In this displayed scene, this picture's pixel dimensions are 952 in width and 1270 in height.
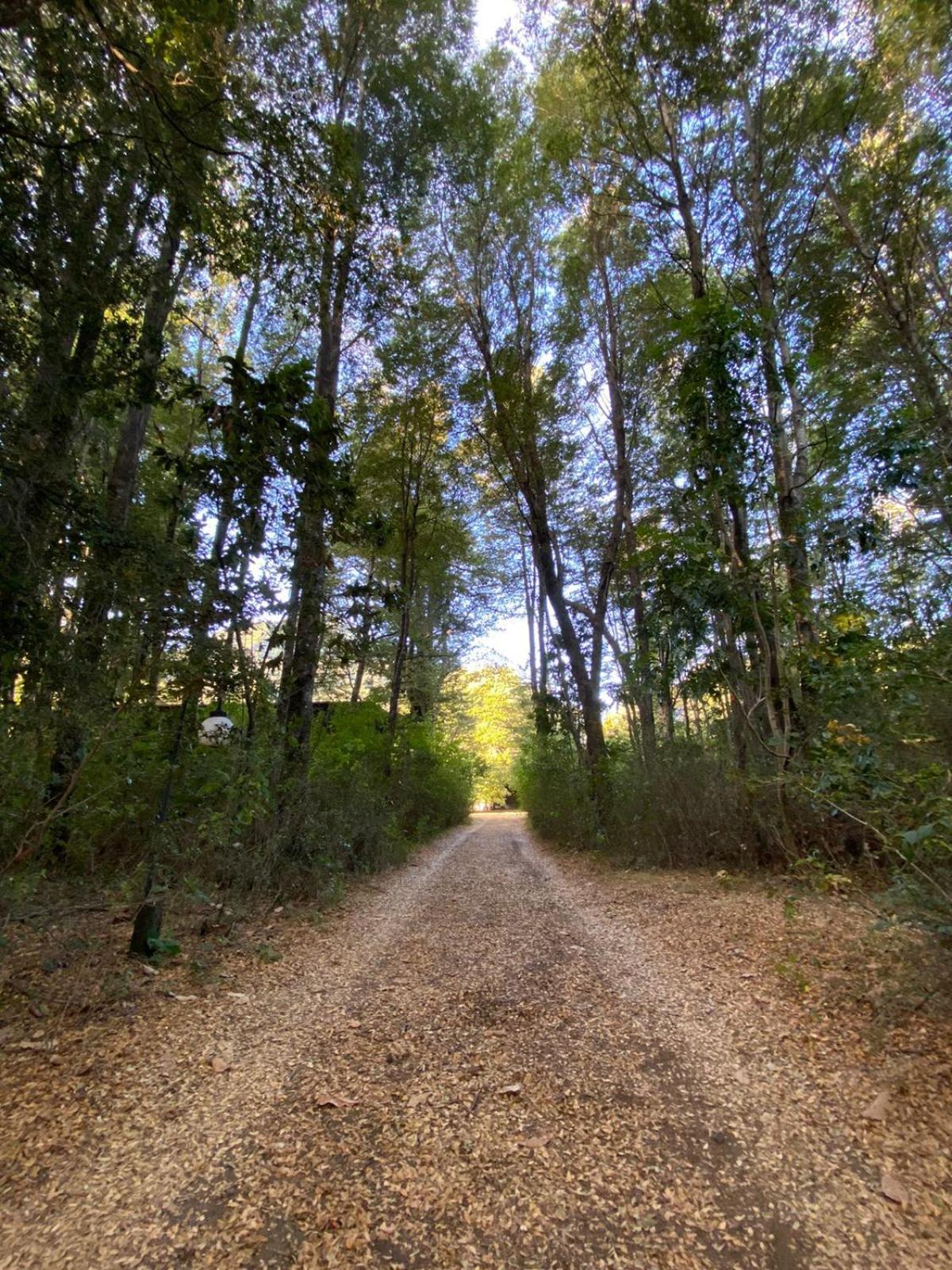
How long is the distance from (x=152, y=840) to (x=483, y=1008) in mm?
2430

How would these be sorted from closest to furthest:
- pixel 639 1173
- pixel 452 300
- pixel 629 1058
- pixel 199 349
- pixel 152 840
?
1. pixel 639 1173
2. pixel 629 1058
3. pixel 152 840
4. pixel 452 300
5. pixel 199 349

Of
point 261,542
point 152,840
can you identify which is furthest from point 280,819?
point 261,542

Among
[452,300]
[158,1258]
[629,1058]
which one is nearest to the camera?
[158,1258]

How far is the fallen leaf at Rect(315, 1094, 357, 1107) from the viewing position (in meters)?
2.17

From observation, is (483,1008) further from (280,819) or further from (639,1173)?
(280,819)

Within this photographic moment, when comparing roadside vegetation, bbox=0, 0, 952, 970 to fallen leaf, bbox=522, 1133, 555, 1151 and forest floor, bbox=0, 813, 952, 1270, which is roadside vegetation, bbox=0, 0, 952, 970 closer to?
forest floor, bbox=0, 813, 952, 1270

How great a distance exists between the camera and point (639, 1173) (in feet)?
5.77

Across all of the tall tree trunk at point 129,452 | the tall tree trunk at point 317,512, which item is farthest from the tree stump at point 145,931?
the tall tree trunk at point 317,512

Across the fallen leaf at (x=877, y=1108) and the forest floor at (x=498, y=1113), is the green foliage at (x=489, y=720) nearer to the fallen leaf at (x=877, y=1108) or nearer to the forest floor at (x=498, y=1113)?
the forest floor at (x=498, y=1113)

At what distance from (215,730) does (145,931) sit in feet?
4.32

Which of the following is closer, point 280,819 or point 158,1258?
point 158,1258

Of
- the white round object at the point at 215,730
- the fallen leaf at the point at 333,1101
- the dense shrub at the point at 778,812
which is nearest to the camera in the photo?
the fallen leaf at the point at 333,1101

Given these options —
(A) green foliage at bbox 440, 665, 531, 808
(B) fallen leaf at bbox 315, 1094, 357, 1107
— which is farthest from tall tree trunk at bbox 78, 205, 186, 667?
(A) green foliage at bbox 440, 665, 531, 808

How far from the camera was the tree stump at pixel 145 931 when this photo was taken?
3498 millimetres
